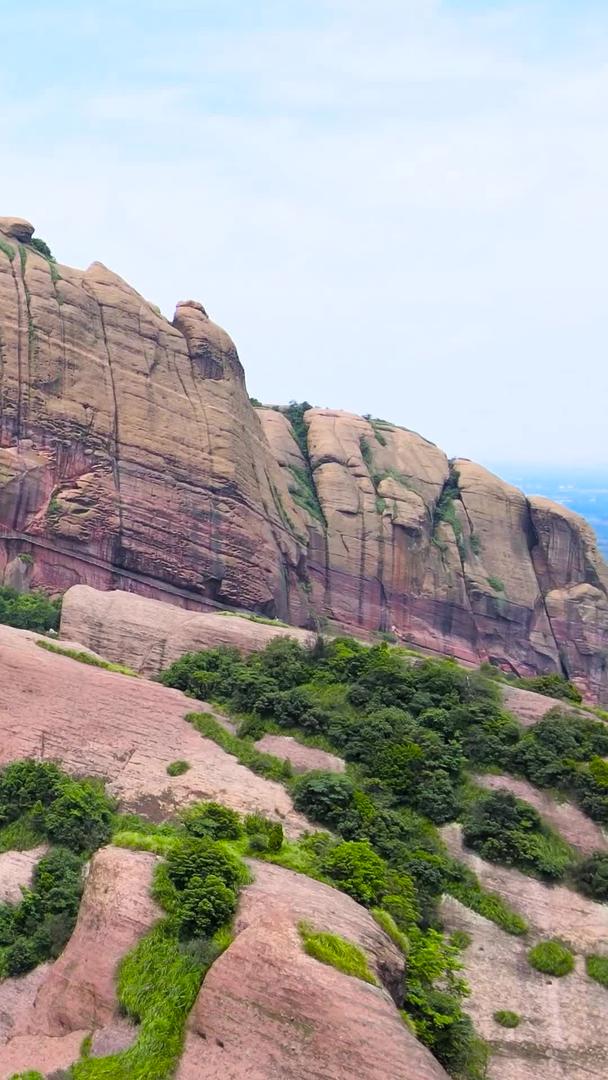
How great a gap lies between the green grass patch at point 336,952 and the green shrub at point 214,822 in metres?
4.83

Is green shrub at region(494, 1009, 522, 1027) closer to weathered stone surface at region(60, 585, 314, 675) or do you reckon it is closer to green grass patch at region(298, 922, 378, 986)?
green grass patch at region(298, 922, 378, 986)

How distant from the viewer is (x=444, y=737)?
30766 millimetres

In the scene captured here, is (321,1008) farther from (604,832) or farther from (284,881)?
(604,832)

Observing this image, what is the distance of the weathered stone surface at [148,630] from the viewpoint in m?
36.2

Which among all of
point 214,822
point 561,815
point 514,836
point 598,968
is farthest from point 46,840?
point 561,815

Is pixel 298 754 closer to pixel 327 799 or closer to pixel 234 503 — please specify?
pixel 327 799

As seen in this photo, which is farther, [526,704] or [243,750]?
[526,704]

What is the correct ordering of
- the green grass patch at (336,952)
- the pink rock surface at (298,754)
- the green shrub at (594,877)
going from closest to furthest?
the green grass patch at (336,952) < the green shrub at (594,877) < the pink rock surface at (298,754)

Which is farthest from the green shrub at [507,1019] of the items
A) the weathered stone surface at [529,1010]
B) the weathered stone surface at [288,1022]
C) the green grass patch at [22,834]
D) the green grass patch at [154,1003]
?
the green grass patch at [22,834]

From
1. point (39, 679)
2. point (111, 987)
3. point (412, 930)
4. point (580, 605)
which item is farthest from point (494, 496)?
point (111, 987)

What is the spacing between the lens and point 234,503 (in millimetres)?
47562

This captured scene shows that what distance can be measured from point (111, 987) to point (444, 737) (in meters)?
14.7

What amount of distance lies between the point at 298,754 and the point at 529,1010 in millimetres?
10118

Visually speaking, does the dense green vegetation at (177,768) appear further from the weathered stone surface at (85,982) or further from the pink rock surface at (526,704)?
the pink rock surface at (526,704)
